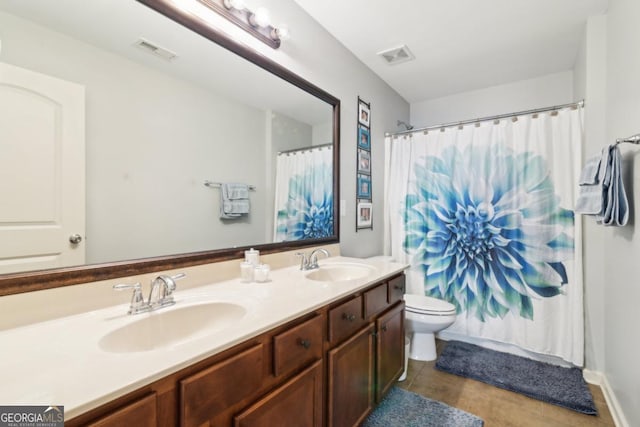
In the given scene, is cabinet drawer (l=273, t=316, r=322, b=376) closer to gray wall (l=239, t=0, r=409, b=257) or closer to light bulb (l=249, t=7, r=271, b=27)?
gray wall (l=239, t=0, r=409, b=257)

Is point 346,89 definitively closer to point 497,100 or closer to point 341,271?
point 341,271

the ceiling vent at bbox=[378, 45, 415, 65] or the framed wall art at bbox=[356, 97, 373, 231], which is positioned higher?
the ceiling vent at bbox=[378, 45, 415, 65]

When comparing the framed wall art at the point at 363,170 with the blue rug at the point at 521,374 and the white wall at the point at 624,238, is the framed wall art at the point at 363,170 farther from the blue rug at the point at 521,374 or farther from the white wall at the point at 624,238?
the white wall at the point at 624,238

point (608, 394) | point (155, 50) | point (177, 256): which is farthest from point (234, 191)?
point (608, 394)

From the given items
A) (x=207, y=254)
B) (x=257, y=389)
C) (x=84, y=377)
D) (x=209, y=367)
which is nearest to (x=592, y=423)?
(x=257, y=389)

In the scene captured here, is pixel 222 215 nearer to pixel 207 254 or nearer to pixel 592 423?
pixel 207 254

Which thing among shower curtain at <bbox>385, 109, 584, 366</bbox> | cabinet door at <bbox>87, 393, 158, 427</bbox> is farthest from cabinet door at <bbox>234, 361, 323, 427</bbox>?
shower curtain at <bbox>385, 109, 584, 366</bbox>

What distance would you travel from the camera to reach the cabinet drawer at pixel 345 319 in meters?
1.19

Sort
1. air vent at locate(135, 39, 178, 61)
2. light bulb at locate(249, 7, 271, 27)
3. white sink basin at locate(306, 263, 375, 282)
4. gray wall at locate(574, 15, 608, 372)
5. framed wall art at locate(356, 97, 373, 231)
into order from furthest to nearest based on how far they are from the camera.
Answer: framed wall art at locate(356, 97, 373, 231) < gray wall at locate(574, 15, 608, 372) < white sink basin at locate(306, 263, 375, 282) < light bulb at locate(249, 7, 271, 27) < air vent at locate(135, 39, 178, 61)

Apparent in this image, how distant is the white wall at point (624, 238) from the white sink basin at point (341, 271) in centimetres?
124

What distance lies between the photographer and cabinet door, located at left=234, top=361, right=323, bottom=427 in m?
0.84

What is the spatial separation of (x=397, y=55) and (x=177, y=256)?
2232mm

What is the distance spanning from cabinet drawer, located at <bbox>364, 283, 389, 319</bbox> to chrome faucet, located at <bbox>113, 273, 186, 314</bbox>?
85cm

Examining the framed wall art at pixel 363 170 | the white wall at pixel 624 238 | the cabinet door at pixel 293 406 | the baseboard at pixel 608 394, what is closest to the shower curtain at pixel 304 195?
the framed wall art at pixel 363 170
